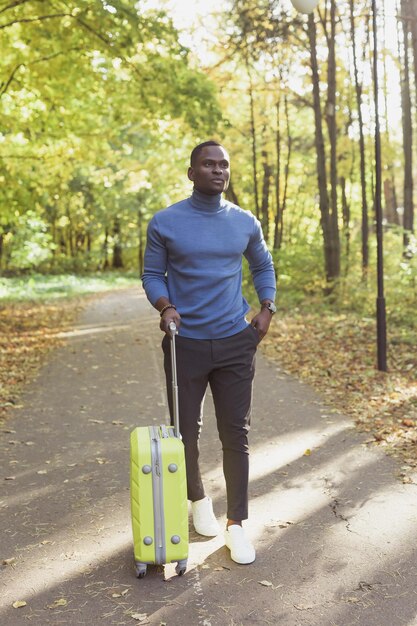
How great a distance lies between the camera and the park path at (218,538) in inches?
A: 141

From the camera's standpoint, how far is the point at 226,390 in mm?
4191

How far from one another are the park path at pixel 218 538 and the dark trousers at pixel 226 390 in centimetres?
51

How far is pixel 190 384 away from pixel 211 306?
455mm

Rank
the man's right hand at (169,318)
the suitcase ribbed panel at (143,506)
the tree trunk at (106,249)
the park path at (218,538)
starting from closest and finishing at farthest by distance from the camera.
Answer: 1. the park path at (218,538)
2. the suitcase ribbed panel at (143,506)
3. the man's right hand at (169,318)
4. the tree trunk at (106,249)

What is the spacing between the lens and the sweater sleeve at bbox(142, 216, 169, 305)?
161 inches

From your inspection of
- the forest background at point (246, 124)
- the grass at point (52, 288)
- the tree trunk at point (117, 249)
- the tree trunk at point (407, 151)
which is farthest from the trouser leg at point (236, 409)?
the tree trunk at point (117, 249)

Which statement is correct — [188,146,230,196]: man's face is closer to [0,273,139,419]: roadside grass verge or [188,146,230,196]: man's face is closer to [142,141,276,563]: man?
[142,141,276,563]: man

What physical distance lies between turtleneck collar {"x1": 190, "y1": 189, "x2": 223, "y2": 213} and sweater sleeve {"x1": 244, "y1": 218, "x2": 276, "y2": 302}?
317 mm

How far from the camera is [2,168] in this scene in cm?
1639

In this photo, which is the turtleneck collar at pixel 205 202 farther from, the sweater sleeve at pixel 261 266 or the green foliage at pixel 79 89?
the green foliage at pixel 79 89

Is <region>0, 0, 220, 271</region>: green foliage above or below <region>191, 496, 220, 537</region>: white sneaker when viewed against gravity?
above

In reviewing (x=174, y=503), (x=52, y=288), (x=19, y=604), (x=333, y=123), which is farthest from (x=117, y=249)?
(x=19, y=604)

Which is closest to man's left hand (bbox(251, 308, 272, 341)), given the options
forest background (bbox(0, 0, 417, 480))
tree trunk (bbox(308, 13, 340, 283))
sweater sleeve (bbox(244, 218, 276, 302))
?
sweater sleeve (bbox(244, 218, 276, 302))

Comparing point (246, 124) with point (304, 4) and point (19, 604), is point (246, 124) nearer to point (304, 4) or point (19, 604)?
point (304, 4)
